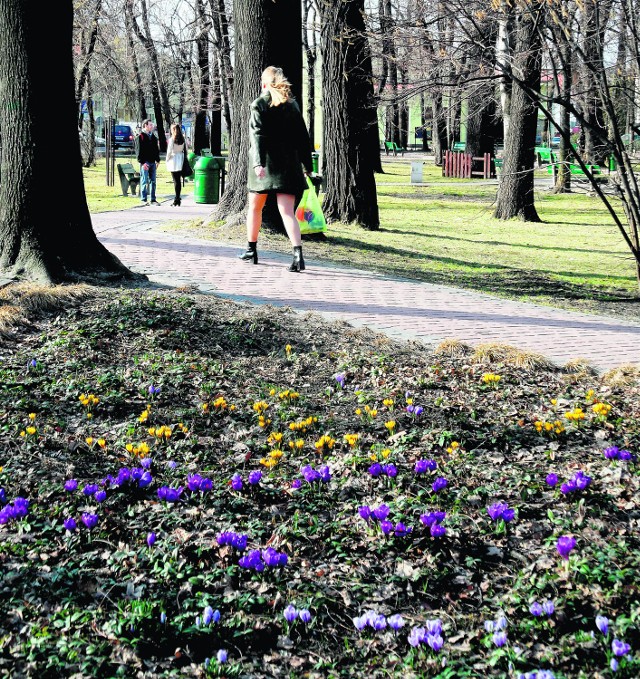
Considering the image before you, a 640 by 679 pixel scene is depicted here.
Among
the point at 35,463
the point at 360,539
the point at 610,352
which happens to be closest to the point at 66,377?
the point at 35,463

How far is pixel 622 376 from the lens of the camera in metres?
5.75

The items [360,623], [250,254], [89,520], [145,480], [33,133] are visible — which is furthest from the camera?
[250,254]

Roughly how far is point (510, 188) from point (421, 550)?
17.0 m

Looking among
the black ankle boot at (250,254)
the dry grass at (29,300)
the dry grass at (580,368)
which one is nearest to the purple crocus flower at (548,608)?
the dry grass at (580,368)

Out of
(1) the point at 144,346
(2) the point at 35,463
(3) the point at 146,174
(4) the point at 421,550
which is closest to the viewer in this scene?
(4) the point at 421,550

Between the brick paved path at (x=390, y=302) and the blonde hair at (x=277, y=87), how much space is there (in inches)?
70.5

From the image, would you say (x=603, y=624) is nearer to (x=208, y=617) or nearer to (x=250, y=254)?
(x=208, y=617)

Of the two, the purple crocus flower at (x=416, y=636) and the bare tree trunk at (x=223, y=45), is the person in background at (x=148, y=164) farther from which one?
the purple crocus flower at (x=416, y=636)

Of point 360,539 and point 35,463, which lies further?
point 35,463

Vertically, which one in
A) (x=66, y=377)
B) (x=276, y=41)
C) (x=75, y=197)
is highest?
(x=276, y=41)

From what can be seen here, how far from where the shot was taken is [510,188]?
64.4ft

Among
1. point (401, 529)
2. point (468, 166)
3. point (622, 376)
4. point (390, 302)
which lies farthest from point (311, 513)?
point (468, 166)

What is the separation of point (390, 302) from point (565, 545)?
17.6 feet

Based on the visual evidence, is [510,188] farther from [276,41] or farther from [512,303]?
[512,303]
